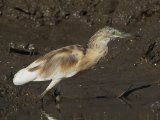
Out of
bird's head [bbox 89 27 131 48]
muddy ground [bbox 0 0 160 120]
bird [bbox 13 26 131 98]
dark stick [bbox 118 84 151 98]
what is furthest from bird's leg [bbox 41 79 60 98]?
dark stick [bbox 118 84 151 98]

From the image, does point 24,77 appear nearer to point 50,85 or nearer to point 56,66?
point 50,85

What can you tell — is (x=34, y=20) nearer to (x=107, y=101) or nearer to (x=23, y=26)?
(x=23, y=26)

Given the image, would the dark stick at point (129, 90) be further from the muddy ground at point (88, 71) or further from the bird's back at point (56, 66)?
the bird's back at point (56, 66)

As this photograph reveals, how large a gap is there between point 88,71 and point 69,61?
359mm

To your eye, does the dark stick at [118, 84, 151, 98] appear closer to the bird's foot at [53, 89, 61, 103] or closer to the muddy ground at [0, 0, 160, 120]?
the muddy ground at [0, 0, 160, 120]

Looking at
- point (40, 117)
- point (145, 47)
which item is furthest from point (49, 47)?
point (40, 117)

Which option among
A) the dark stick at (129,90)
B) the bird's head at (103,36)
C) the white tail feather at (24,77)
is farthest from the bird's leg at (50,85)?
the dark stick at (129,90)

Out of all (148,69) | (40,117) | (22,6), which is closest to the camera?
(40,117)

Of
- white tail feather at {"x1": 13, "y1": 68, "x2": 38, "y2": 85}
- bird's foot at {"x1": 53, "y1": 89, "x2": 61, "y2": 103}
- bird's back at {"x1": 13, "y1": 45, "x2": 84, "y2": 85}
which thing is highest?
bird's back at {"x1": 13, "y1": 45, "x2": 84, "y2": 85}

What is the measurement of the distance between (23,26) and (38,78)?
2.62 meters

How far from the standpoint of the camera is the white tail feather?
13.1 meters

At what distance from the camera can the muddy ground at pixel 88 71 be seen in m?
12.8

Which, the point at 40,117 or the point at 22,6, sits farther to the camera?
the point at 22,6

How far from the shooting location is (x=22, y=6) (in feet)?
51.9
